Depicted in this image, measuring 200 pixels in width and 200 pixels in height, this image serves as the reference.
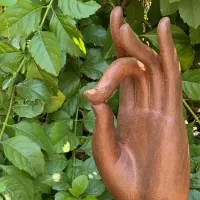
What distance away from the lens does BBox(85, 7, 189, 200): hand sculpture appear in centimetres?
70

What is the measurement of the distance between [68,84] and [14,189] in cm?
28

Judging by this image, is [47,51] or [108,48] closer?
[47,51]

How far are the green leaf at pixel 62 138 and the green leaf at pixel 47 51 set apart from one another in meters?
0.13

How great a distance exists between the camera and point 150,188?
0.73 metres

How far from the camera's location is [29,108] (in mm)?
924

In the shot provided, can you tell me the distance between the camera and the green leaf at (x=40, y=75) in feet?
3.01

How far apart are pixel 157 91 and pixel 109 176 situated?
0.48 ft

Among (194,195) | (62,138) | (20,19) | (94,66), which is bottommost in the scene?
(194,195)

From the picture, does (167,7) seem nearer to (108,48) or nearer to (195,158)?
(108,48)

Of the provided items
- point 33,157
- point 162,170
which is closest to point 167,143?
point 162,170

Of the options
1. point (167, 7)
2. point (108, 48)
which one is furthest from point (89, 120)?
point (167, 7)

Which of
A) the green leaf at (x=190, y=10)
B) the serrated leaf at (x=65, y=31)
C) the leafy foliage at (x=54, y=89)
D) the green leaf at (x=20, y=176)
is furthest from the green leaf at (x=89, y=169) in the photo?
the green leaf at (x=190, y=10)

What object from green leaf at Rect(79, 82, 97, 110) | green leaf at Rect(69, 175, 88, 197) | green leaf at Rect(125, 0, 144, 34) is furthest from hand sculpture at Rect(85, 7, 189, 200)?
green leaf at Rect(125, 0, 144, 34)

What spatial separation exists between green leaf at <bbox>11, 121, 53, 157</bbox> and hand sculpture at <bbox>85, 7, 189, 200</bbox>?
178 mm
